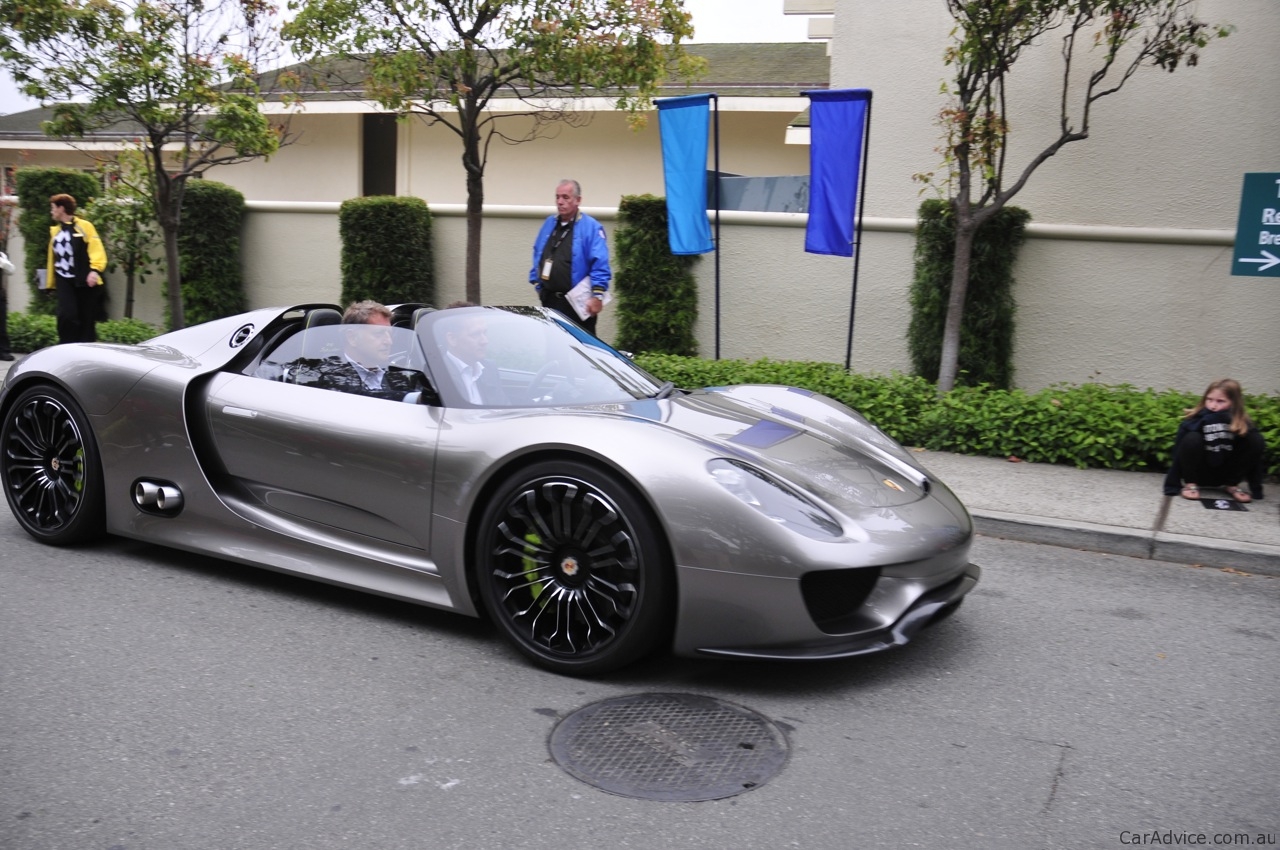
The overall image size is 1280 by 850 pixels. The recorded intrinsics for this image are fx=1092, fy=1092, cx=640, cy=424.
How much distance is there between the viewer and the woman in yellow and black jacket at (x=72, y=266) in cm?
1016

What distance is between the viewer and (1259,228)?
7.37 m

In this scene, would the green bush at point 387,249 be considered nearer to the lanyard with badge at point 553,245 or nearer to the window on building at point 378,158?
the lanyard with badge at point 553,245

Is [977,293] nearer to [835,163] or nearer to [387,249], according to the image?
[835,163]

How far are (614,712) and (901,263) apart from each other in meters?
7.32

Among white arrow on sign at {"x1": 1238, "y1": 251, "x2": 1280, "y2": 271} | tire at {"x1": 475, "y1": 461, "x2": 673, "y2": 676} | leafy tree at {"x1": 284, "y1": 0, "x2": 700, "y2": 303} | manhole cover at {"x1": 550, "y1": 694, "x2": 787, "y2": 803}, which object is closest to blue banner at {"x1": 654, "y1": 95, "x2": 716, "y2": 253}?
leafy tree at {"x1": 284, "y1": 0, "x2": 700, "y2": 303}

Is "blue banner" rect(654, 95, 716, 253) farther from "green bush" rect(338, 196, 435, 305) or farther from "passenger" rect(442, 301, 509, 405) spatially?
"passenger" rect(442, 301, 509, 405)

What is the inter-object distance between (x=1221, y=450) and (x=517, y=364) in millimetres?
4407

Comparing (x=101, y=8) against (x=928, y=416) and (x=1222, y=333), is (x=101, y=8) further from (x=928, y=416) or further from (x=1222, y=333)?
(x=1222, y=333)

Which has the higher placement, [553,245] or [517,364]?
[553,245]

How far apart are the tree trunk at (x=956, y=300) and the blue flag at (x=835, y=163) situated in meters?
0.93

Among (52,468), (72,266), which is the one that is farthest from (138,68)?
(52,468)

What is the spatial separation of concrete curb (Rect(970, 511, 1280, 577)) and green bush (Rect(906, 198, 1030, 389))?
3466mm

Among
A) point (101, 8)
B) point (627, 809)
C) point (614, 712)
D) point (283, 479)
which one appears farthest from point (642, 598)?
point (101, 8)

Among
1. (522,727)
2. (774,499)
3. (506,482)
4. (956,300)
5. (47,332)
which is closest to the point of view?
(522,727)
